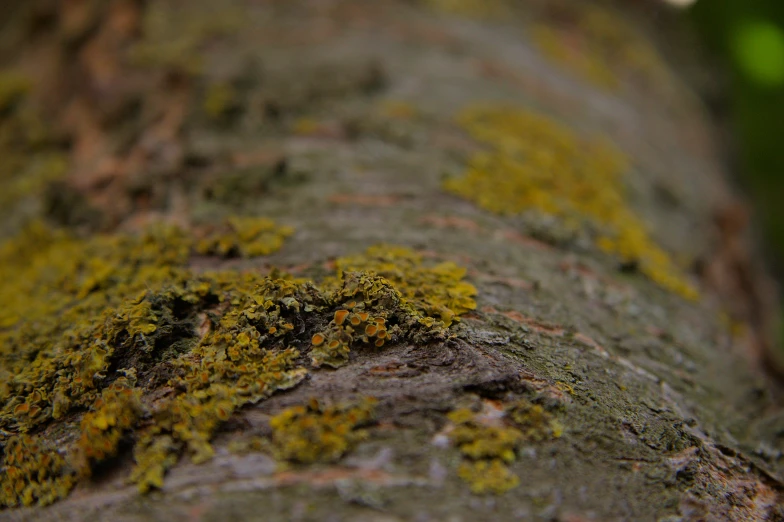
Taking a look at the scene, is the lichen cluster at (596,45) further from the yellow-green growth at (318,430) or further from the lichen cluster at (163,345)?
the yellow-green growth at (318,430)

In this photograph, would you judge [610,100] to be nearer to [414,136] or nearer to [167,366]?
[414,136]

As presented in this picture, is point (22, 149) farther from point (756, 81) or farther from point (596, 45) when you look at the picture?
point (756, 81)

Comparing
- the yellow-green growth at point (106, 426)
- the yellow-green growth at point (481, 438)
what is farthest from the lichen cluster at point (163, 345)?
the yellow-green growth at point (481, 438)

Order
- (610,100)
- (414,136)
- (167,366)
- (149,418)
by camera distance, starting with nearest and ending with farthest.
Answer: (149,418) < (167,366) < (414,136) < (610,100)

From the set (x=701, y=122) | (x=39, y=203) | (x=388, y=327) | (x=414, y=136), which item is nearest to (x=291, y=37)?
(x=414, y=136)

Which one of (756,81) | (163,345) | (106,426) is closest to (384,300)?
(163,345)
